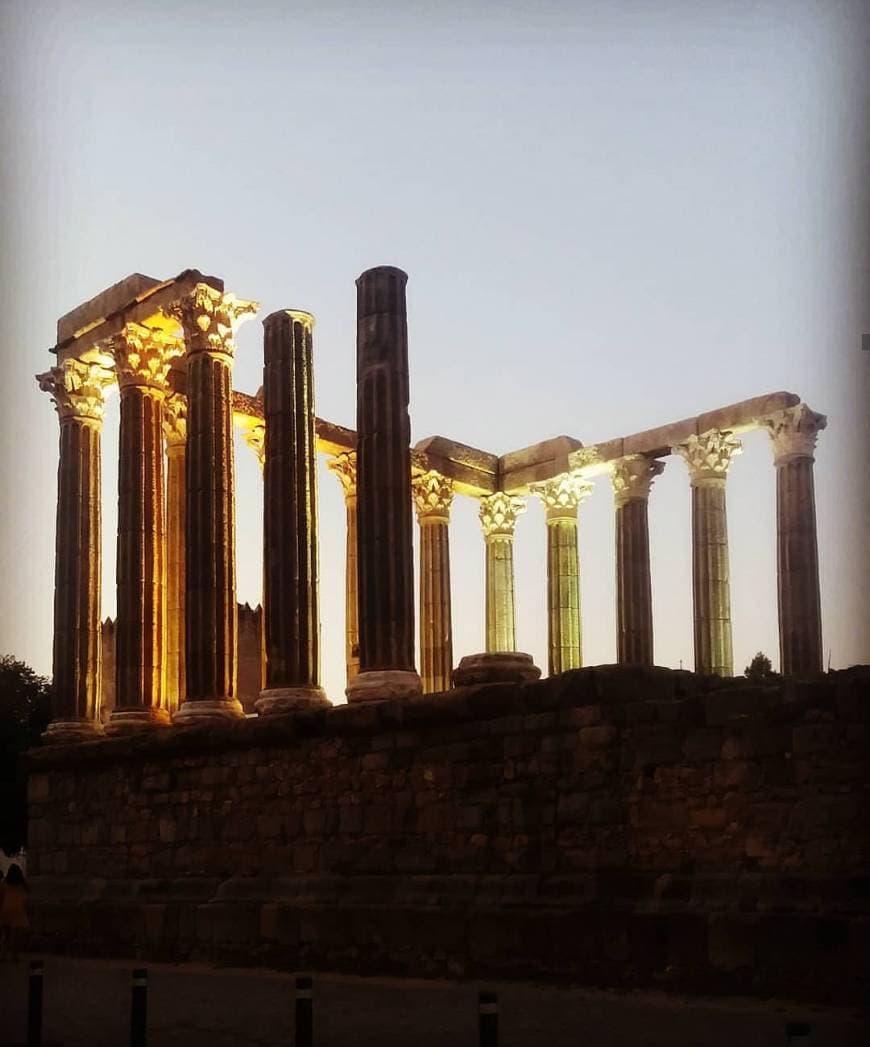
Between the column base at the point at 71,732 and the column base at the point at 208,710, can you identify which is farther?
the column base at the point at 71,732

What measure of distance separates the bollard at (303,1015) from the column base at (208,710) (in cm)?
1095

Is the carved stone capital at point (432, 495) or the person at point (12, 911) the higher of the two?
the carved stone capital at point (432, 495)

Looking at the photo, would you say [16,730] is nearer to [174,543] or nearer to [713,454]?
[174,543]

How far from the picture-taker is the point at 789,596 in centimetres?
2697

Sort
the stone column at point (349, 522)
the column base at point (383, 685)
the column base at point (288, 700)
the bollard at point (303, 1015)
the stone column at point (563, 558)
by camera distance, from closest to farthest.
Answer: the bollard at point (303, 1015) → the column base at point (383, 685) → the column base at point (288, 700) → the stone column at point (349, 522) → the stone column at point (563, 558)

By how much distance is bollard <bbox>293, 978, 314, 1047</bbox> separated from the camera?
919 cm

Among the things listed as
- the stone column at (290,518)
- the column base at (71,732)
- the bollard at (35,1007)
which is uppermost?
the stone column at (290,518)

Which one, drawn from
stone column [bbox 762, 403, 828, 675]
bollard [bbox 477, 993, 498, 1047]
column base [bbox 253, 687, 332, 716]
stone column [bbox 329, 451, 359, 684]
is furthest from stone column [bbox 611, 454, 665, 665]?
bollard [bbox 477, 993, 498, 1047]

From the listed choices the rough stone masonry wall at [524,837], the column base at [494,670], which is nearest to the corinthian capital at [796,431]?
the column base at [494,670]

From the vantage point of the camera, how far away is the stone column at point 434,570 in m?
32.4

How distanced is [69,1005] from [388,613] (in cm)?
601

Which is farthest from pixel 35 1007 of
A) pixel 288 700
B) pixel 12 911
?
pixel 12 911

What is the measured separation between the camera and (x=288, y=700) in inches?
758

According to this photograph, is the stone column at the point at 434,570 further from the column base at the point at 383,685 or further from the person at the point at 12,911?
the column base at the point at 383,685
